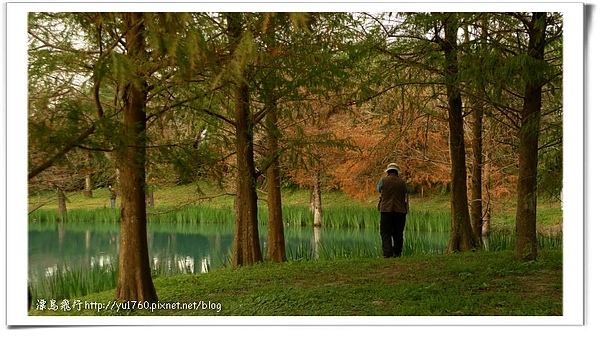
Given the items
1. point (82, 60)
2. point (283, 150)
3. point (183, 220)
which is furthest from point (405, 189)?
point (183, 220)

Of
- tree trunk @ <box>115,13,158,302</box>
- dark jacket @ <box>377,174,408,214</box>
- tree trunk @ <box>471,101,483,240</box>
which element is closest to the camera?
tree trunk @ <box>115,13,158,302</box>

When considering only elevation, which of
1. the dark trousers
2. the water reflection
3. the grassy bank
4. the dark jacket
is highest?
the dark jacket

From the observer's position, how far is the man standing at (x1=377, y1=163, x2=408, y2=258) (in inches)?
260

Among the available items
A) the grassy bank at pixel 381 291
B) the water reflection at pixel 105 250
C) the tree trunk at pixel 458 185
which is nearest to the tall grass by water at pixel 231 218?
the water reflection at pixel 105 250

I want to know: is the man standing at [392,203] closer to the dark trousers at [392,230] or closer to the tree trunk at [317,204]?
the dark trousers at [392,230]

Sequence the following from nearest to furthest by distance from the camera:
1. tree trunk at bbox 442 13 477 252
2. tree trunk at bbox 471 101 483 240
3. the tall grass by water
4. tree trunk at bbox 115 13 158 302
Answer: tree trunk at bbox 115 13 158 302 → tree trunk at bbox 442 13 477 252 → tree trunk at bbox 471 101 483 240 → the tall grass by water

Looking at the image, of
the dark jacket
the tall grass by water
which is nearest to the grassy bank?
the dark jacket

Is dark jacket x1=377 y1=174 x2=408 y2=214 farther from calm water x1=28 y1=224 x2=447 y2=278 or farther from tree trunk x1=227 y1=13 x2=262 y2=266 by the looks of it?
tree trunk x1=227 y1=13 x2=262 y2=266

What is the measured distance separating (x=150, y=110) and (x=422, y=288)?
8.36 feet

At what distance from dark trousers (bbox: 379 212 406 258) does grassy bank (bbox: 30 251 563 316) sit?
74 cm

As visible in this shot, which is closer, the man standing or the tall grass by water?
the man standing

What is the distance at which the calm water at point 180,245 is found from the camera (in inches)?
297

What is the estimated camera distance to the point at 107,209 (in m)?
11.4
